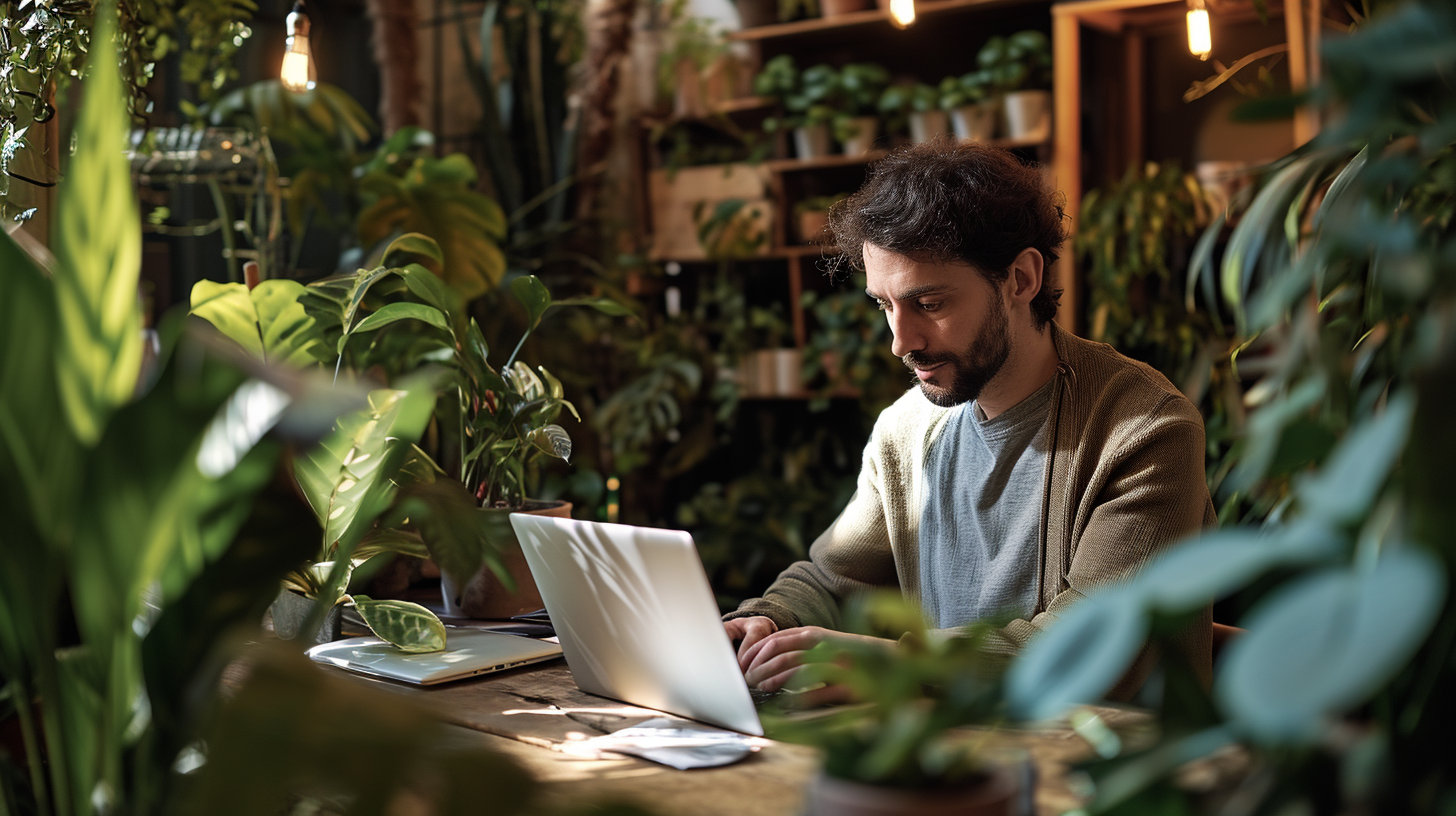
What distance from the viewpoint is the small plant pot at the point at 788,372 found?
12.8 ft

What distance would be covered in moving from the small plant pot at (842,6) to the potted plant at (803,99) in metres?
0.17

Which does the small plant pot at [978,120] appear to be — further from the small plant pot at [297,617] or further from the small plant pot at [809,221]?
the small plant pot at [297,617]

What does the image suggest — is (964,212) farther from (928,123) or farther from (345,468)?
(928,123)

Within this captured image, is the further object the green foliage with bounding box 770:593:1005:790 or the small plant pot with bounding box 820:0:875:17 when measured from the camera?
the small plant pot with bounding box 820:0:875:17

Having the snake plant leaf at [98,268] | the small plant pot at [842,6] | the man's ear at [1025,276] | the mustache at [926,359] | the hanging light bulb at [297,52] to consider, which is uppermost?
the small plant pot at [842,6]

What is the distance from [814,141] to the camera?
3.85 m

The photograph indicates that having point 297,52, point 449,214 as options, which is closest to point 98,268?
point 297,52

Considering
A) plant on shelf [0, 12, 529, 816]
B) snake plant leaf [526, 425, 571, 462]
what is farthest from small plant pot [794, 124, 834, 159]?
plant on shelf [0, 12, 529, 816]

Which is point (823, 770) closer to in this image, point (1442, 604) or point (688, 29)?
point (1442, 604)

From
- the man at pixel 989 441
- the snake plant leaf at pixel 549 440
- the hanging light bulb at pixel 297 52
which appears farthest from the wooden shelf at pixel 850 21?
the snake plant leaf at pixel 549 440

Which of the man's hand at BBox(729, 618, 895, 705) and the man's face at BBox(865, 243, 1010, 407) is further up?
the man's face at BBox(865, 243, 1010, 407)

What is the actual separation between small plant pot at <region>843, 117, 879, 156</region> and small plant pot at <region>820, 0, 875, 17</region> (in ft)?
1.06

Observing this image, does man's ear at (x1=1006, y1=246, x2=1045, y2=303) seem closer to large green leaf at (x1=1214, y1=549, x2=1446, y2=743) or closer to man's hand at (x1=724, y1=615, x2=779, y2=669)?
man's hand at (x1=724, y1=615, x2=779, y2=669)

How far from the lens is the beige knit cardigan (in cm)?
154
